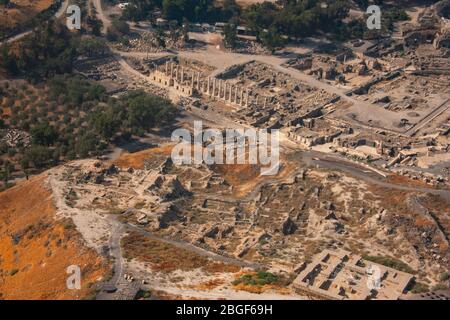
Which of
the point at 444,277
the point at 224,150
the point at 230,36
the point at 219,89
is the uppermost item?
the point at 230,36

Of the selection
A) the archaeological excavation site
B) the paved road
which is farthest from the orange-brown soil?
the paved road

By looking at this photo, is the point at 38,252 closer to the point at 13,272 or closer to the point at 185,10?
the point at 13,272
